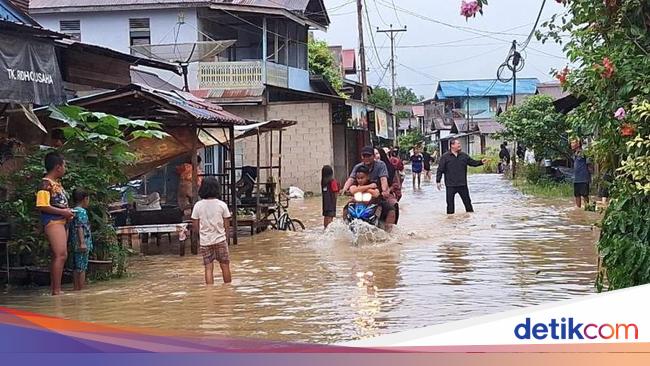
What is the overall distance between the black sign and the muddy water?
2.26m

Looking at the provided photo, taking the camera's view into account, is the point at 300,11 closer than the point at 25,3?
No

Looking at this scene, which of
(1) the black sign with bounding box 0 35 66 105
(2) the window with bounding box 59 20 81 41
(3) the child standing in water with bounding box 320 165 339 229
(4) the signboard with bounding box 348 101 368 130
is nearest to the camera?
(1) the black sign with bounding box 0 35 66 105

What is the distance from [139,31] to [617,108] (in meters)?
26.0

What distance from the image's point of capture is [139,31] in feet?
97.7

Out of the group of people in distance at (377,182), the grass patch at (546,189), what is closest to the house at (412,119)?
the grass patch at (546,189)

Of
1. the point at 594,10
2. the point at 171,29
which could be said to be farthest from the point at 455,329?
the point at 171,29

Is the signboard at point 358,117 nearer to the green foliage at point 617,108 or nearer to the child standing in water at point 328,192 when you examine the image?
the child standing in water at point 328,192

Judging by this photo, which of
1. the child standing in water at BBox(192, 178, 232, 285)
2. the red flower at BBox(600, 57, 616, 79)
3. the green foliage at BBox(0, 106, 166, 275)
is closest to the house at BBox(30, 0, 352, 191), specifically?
the green foliage at BBox(0, 106, 166, 275)

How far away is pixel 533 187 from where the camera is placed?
2939cm

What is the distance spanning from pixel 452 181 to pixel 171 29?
14.6 meters

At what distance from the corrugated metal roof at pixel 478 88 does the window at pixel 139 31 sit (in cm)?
5024

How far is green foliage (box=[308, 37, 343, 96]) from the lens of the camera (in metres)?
42.2

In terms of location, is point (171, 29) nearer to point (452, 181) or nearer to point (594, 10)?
point (452, 181)

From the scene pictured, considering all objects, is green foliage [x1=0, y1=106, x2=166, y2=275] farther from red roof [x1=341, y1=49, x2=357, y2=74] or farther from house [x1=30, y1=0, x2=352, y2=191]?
red roof [x1=341, y1=49, x2=357, y2=74]
